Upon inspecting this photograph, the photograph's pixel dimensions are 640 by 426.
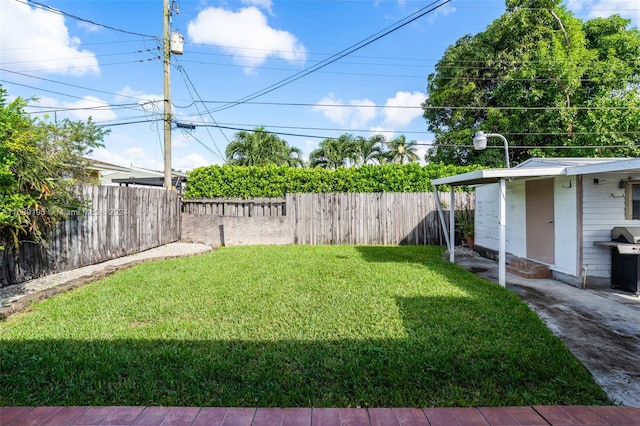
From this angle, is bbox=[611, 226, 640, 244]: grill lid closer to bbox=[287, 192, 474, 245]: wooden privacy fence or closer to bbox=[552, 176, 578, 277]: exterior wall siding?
bbox=[552, 176, 578, 277]: exterior wall siding

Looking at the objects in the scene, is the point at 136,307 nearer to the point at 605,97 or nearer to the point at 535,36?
the point at 605,97

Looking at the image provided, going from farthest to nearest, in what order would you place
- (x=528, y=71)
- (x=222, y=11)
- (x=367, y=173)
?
(x=528, y=71) < (x=367, y=173) < (x=222, y=11)

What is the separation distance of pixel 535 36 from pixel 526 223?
12680 millimetres

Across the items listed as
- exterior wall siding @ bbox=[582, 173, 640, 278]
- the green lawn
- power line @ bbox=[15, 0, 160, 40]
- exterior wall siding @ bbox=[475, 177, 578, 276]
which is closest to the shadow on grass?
the green lawn

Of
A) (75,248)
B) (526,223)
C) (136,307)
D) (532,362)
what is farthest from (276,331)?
(526,223)

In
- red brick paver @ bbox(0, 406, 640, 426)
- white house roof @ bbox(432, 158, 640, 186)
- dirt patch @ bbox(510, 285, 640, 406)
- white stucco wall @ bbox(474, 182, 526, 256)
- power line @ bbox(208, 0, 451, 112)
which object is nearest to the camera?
red brick paver @ bbox(0, 406, 640, 426)

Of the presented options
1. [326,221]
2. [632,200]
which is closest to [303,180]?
[326,221]

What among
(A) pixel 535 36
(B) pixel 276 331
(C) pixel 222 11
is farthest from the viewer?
(A) pixel 535 36

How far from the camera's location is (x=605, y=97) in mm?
13289

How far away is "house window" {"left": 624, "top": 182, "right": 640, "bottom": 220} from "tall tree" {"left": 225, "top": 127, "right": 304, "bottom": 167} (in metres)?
16.3

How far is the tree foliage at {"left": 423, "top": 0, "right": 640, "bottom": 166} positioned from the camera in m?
13.0

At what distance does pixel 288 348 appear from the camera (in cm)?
296

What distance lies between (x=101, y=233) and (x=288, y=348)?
229 inches

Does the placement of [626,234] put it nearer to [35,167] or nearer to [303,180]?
[303,180]
